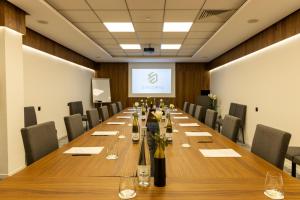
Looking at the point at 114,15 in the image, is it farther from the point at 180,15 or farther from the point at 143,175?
the point at 143,175

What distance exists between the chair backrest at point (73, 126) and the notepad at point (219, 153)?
5.64ft

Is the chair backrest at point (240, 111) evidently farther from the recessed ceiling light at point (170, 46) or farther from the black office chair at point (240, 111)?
the recessed ceiling light at point (170, 46)

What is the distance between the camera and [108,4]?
4035 millimetres

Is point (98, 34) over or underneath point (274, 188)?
over

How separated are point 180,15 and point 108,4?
1322 mm

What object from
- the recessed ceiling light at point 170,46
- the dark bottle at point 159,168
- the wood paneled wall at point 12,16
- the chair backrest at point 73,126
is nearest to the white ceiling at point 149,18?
the wood paneled wall at point 12,16

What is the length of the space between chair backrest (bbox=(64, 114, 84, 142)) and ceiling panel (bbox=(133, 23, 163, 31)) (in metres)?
2.48

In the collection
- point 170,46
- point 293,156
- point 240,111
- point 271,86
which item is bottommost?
point 293,156

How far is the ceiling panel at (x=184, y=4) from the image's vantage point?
392cm

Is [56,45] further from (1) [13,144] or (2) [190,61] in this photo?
(2) [190,61]

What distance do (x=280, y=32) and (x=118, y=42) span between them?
13.0 feet

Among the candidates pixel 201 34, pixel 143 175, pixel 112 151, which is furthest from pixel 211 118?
pixel 143 175

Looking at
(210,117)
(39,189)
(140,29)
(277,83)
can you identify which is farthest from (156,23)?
(39,189)

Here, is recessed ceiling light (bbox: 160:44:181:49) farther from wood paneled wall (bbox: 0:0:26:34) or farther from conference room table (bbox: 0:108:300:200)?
conference room table (bbox: 0:108:300:200)
